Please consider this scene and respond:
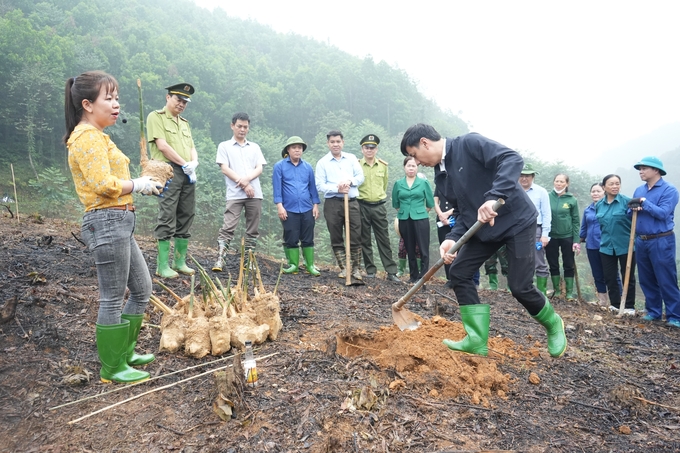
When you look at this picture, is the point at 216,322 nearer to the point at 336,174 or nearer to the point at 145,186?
the point at 145,186

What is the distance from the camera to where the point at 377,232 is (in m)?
7.06

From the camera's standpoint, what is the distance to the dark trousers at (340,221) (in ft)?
21.8

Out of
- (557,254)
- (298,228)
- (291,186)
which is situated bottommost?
(557,254)

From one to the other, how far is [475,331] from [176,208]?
3723 mm

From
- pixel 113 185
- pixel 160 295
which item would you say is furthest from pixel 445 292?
pixel 113 185

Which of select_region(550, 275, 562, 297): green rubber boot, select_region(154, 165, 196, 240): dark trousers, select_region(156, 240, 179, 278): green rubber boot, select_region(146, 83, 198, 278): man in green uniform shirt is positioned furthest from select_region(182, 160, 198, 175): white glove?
select_region(550, 275, 562, 297): green rubber boot

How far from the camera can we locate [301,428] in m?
2.26

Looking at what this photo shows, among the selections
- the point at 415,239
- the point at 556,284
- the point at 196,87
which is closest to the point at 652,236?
the point at 556,284

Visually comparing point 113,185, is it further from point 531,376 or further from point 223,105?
point 223,105

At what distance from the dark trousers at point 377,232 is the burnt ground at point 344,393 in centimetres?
279

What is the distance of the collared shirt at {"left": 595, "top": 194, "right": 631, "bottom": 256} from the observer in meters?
6.45

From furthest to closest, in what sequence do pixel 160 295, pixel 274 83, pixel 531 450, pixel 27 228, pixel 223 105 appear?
pixel 274 83, pixel 223 105, pixel 27 228, pixel 160 295, pixel 531 450

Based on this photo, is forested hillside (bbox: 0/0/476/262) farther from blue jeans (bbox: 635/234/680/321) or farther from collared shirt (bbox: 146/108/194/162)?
blue jeans (bbox: 635/234/680/321)

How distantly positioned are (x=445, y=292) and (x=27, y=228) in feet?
24.9
